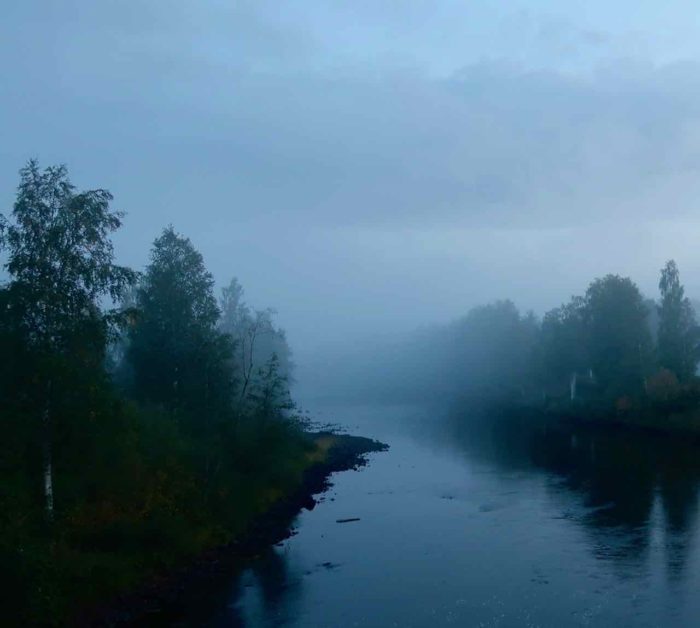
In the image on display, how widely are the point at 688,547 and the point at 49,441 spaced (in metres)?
18.3

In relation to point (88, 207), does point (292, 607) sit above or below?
below

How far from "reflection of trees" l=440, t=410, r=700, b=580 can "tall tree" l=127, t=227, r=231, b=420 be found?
1427 cm

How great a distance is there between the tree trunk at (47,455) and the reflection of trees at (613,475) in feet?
48.8

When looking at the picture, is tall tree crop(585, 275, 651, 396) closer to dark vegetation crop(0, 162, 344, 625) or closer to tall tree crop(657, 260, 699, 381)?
tall tree crop(657, 260, 699, 381)

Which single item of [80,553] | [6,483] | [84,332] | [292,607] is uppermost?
[84,332]

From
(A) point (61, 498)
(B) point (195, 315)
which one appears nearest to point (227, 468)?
(B) point (195, 315)

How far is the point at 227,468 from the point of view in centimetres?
3131

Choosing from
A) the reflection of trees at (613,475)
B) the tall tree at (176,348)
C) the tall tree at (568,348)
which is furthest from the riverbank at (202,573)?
the tall tree at (568,348)

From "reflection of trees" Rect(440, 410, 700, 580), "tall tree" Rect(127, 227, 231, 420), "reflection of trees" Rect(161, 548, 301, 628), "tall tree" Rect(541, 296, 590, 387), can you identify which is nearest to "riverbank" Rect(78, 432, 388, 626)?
"reflection of trees" Rect(161, 548, 301, 628)

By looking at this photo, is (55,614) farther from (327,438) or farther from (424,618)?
(327,438)

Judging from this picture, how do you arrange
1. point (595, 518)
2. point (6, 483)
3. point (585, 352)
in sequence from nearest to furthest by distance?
point (6, 483) → point (595, 518) → point (585, 352)

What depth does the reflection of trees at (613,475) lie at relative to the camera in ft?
84.6

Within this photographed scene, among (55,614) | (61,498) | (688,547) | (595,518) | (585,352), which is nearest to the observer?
(55,614)

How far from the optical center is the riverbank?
19531 mm
